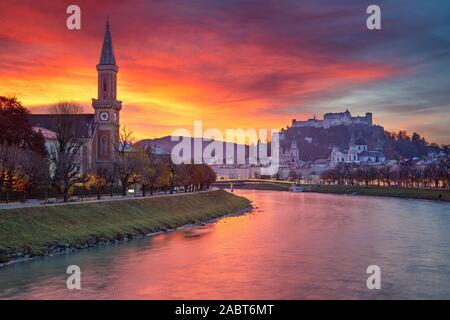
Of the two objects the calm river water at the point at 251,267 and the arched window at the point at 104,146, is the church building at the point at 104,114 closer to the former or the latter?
the arched window at the point at 104,146

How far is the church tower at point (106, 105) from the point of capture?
92.7m

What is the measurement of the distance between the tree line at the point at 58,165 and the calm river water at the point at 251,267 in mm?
12883

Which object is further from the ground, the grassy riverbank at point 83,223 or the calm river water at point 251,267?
the grassy riverbank at point 83,223

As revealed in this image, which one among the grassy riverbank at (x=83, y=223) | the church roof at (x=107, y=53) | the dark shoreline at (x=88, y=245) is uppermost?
the church roof at (x=107, y=53)

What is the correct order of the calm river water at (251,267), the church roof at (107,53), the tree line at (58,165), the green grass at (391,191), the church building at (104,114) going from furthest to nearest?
the green grass at (391,191), the church roof at (107,53), the church building at (104,114), the tree line at (58,165), the calm river water at (251,267)

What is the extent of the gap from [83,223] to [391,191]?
89.2 meters

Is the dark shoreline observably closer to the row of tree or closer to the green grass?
the green grass

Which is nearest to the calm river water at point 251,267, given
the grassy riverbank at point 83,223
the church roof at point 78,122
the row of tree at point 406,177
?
the grassy riverbank at point 83,223

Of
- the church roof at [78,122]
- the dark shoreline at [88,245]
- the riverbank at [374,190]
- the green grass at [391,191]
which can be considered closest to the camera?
the dark shoreline at [88,245]

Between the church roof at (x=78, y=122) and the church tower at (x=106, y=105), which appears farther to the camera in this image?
the church tower at (x=106, y=105)

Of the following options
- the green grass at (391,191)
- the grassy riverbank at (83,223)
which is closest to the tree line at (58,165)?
the grassy riverbank at (83,223)

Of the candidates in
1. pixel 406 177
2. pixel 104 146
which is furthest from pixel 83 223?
pixel 406 177

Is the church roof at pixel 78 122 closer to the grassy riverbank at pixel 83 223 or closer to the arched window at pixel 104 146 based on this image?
the arched window at pixel 104 146

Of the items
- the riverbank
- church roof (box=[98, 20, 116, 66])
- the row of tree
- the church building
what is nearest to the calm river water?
the church building
